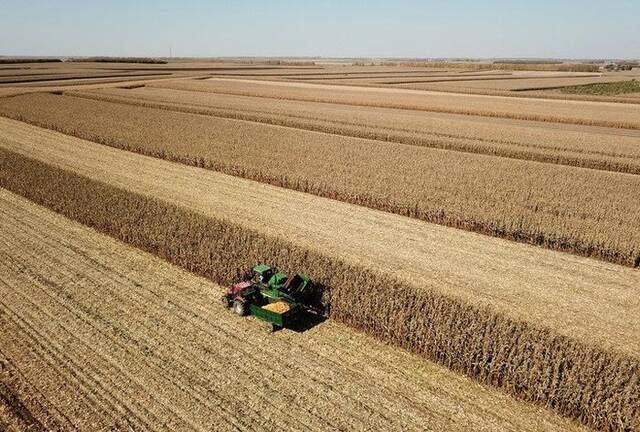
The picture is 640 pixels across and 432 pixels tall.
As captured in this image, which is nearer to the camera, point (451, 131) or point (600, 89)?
point (451, 131)

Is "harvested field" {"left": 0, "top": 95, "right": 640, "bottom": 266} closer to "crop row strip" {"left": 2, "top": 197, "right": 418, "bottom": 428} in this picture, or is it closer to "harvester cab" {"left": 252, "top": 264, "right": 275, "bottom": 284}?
"harvester cab" {"left": 252, "top": 264, "right": 275, "bottom": 284}

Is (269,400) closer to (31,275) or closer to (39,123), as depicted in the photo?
(31,275)

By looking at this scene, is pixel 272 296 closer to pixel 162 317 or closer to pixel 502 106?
pixel 162 317

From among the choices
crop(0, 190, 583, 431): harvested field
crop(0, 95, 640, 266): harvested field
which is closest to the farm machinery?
crop(0, 190, 583, 431): harvested field

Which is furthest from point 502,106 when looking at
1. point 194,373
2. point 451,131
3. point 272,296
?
point 194,373

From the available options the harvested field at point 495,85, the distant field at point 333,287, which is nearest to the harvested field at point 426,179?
the distant field at point 333,287

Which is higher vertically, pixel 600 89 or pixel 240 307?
pixel 600 89

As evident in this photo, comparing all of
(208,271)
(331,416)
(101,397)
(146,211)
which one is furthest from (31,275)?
(331,416)
